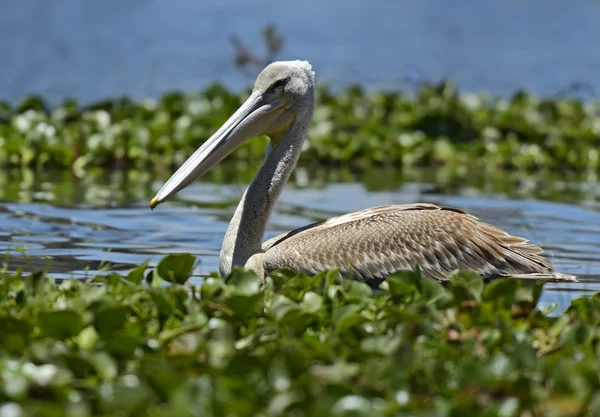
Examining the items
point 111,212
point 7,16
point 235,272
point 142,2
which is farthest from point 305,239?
point 142,2

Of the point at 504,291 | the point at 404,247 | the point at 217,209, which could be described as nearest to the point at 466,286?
the point at 504,291

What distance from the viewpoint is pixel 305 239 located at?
597 cm

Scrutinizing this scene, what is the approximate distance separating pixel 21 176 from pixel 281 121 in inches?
215

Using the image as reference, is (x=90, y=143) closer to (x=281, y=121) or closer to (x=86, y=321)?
(x=281, y=121)

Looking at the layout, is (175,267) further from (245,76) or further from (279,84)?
(245,76)

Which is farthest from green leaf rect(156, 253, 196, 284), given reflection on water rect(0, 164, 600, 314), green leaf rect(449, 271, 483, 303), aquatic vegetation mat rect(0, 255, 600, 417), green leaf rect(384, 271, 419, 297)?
reflection on water rect(0, 164, 600, 314)

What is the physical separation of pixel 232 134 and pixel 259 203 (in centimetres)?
41

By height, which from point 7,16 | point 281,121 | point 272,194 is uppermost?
point 7,16

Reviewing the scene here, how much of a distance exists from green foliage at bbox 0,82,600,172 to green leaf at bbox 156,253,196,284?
692cm

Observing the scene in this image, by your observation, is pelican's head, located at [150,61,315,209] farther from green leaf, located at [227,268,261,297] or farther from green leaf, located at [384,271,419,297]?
green leaf, located at [384,271,419,297]

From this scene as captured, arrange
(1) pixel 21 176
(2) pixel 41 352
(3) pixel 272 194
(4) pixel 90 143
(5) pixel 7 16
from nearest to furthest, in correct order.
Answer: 1. (2) pixel 41 352
2. (3) pixel 272 194
3. (1) pixel 21 176
4. (4) pixel 90 143
5. (5) pixel 7 16

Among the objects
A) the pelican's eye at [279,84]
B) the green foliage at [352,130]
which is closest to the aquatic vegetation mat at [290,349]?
the pelican's eye at [279,84]

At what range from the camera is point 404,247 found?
20.0 ft

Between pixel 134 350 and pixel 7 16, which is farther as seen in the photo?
pixel 7 16
